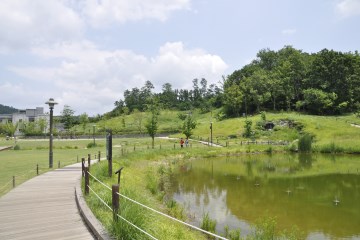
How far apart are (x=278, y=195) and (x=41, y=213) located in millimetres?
15435

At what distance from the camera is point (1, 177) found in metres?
22.8

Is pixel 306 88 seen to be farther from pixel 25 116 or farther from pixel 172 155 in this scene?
pixel 25 116

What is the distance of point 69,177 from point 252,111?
8040 cm

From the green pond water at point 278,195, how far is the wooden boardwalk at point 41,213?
20.3ft

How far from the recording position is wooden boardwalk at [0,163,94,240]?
9.21 m

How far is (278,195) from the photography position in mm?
22391

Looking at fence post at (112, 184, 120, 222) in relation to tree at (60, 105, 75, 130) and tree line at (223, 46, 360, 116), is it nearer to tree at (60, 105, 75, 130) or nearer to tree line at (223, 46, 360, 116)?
tree line at (223, 46, 360, 116)

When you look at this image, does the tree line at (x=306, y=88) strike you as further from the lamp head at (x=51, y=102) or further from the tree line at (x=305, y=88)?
the lamp head at (x=51, y=102)

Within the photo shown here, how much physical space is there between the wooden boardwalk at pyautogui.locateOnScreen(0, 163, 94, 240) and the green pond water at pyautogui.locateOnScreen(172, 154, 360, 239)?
243 inches

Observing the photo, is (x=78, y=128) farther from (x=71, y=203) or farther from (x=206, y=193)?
(x=71, y=203)

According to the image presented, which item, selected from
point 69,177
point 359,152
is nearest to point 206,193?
point 69,177

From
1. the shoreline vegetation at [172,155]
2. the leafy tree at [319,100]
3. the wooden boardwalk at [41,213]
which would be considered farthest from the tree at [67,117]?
the wooden boardwalk at [41,213]

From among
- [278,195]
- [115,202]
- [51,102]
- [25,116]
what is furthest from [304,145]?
[25,116]

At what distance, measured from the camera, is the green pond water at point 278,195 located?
16.3 metres
